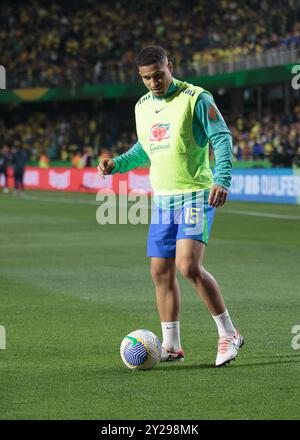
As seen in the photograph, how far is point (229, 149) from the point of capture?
8.39 m

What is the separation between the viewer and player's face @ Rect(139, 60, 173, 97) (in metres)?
8.42

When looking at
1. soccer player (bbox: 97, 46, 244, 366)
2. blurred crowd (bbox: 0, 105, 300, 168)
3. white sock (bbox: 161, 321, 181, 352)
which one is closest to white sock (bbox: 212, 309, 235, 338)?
soccer player (bbox: 97, 46, 244, 366)

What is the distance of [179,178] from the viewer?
8.69 meters

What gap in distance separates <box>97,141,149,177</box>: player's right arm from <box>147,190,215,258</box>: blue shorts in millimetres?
611

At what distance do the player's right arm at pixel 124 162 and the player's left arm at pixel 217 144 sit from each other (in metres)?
0.87

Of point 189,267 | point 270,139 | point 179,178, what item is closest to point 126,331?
point 189,267

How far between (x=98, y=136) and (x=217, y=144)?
4870 centimetres

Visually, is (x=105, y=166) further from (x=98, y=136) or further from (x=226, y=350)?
(x=98, y=136)

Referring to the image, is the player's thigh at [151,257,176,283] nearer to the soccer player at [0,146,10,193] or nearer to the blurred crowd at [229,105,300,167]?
the blurred crowd at [229,105,300,167]

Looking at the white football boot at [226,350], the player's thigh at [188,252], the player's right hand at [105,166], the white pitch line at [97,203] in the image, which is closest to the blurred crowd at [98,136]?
the white pitch line at [97,203]

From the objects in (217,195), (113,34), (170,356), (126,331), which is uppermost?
(113,34)

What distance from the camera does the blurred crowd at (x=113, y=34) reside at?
51.8 meters

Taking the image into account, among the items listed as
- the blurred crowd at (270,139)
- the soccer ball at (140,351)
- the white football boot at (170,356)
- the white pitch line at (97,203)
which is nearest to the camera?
the soccer ball at (140,351)

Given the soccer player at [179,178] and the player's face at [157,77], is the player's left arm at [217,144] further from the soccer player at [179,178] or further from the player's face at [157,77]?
the player's face at [157,77]
